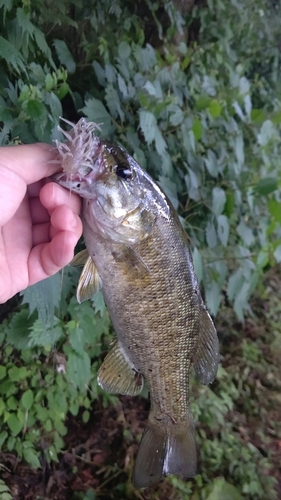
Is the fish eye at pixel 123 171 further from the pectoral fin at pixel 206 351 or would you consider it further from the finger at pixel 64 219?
the pectoral fin at pixel 206 351

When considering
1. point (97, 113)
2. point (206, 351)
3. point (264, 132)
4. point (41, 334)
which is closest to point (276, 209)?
point (264, 132)

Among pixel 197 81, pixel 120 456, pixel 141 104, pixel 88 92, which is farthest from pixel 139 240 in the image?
pixel 197 81

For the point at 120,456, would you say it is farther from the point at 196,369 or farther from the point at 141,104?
the point at 141,104

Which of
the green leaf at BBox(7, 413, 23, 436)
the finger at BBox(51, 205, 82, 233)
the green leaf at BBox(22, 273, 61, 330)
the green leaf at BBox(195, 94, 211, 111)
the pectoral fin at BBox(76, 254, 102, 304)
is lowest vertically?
the green leaf at BBox(7, 413, 23, 436)

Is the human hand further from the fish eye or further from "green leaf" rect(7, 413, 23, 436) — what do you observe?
"green leaf" rect(7, 413, 23, 436)

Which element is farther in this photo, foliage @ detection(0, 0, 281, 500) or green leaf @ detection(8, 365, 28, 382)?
green leaf @ detection(8, 365, 28, 382)

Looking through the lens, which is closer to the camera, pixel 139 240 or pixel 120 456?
pixel 139 240

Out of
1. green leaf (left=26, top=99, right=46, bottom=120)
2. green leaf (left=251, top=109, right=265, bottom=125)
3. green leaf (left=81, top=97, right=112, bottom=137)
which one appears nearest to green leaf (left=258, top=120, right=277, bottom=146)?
green leaf (left=251, top=109, right=265, bottom=125)

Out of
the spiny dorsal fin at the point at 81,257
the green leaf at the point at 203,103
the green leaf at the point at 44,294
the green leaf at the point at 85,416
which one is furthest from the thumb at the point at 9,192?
the green leaf at the point at 85,416
